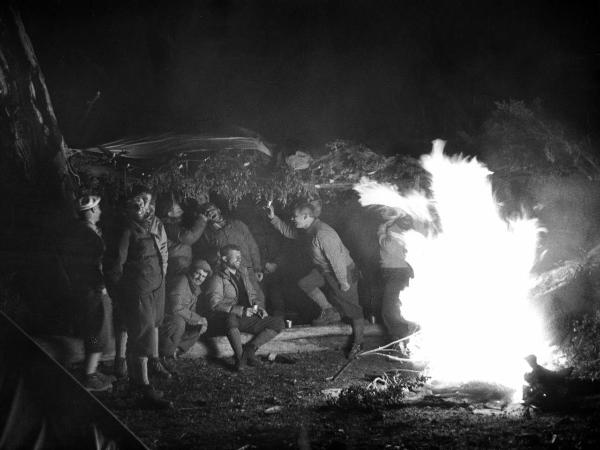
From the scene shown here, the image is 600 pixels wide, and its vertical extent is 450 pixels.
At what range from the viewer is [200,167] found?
909 cm

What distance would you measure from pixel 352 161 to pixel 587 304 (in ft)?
15.4

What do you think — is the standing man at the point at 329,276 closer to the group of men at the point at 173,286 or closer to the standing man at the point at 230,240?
the group of men at the point at 173,286

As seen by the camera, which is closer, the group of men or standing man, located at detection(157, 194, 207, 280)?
the group of men

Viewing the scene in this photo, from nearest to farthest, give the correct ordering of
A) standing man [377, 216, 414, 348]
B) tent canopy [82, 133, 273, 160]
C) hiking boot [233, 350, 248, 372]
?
hiking boot [233, 350, 248, 372] → tent canopy [82, 133, 273, 160] → standing man [377, 216, 414, 348]

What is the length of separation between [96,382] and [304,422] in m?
2.99

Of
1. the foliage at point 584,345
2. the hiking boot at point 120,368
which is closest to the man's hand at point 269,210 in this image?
the hiking boot at point 120,368

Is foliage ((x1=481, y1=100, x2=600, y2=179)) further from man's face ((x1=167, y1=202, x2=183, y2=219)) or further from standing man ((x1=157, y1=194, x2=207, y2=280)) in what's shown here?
man's face ((x1=167, y1=202, x2=183, y2=219))

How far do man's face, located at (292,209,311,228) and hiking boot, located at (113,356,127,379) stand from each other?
12.5 ft

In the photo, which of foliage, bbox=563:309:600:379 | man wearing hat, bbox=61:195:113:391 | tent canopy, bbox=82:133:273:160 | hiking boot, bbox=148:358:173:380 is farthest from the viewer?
tent canopy, bbox=82:133:273:160

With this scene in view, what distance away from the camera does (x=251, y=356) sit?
812cm

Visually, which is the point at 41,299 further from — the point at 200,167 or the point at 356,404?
the point at 356,404

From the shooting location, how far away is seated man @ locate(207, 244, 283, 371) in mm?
8016

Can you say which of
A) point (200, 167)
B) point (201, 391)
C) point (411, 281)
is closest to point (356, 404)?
point (201, 391)

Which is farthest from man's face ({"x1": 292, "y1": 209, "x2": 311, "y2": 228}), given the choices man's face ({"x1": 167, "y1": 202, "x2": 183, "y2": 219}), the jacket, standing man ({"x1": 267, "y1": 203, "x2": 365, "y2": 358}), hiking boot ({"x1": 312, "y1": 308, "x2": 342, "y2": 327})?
man's face ({"x1": 167, "y1": 202, "x2": 183, "y2": 219})
